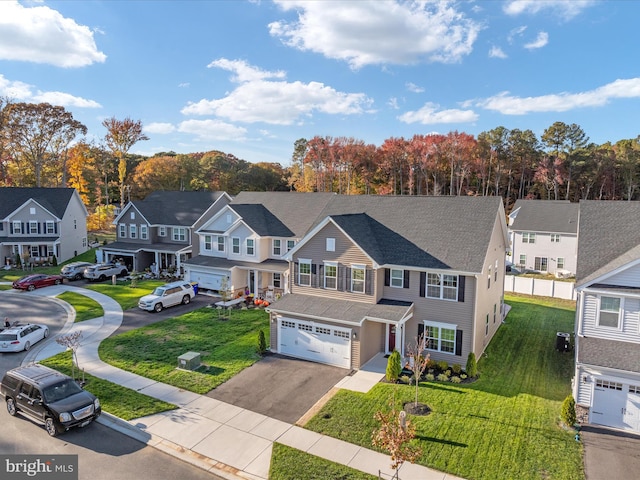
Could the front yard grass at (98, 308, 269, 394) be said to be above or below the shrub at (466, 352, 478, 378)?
below

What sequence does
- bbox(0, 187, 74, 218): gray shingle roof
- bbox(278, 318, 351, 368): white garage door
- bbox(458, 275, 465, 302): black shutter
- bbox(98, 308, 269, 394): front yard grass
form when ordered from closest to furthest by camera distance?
bbox(98, 308, 269, 394): front yard grass
bbox(458, 275, 465, 302): black shutter
bbox(278, 318, 351, 368): white garage door
bbox(0, 187, 74, 218): gray shingle roof

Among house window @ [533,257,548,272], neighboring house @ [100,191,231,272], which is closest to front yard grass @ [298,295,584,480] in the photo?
house window @ [533,257,548,272]

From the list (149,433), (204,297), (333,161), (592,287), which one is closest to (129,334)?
(204,297)

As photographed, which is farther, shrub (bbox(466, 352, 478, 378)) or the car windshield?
shrub (bbox(466, 352, 478, 378))

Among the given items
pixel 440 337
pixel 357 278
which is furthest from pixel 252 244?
pixel 440 337

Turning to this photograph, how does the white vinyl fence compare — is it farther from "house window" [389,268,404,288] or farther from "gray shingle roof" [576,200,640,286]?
"house window" [389,268,404,288]

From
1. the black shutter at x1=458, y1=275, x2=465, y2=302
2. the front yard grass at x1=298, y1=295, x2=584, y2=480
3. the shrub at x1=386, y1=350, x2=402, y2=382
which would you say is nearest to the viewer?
the front yard grass at x1=298, y1=295, x2=584, y2=480

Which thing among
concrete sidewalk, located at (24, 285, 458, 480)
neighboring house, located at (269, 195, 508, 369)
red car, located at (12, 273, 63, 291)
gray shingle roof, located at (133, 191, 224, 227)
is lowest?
concrete sidewalk, located at (24, 285, 458, 480)
